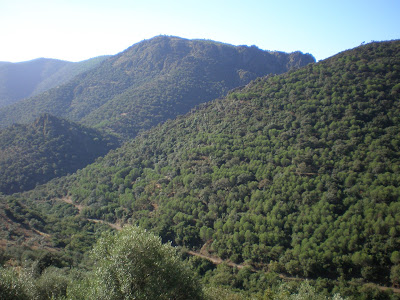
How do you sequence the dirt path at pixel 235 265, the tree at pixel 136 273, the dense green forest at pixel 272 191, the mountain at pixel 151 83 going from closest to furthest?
the tree at pixel 136 273
the dirt path at pixel 235 265
the dense green forest at pixel 272 191
the mountain at pixel 151 83

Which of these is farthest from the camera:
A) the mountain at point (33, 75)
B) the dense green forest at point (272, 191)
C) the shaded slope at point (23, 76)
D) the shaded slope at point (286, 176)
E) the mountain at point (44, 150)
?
the mountain at point (33, 75)

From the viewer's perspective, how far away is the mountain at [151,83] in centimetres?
9188

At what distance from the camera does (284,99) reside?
163ft

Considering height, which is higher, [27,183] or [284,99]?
[284,99]

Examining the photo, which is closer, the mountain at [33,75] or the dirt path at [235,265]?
the dirt path at [235,265]

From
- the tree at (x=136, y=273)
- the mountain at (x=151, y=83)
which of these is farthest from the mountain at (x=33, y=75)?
the tree at (x=136, y=273)

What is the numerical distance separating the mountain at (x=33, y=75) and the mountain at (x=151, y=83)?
1588 inches

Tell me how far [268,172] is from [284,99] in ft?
61.9

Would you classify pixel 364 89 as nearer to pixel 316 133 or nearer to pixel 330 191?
pixel 316 133

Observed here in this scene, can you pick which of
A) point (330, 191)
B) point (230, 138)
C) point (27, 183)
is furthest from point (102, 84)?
point (330, 191)

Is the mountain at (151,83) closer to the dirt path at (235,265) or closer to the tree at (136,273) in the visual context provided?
the dirt path at (235,265)

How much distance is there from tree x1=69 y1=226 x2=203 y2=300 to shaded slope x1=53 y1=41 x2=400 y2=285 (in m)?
15.3

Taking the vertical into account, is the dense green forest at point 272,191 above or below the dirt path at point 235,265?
above

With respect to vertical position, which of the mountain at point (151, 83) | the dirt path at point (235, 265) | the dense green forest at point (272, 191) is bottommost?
the dirt path at point (235, 265)
